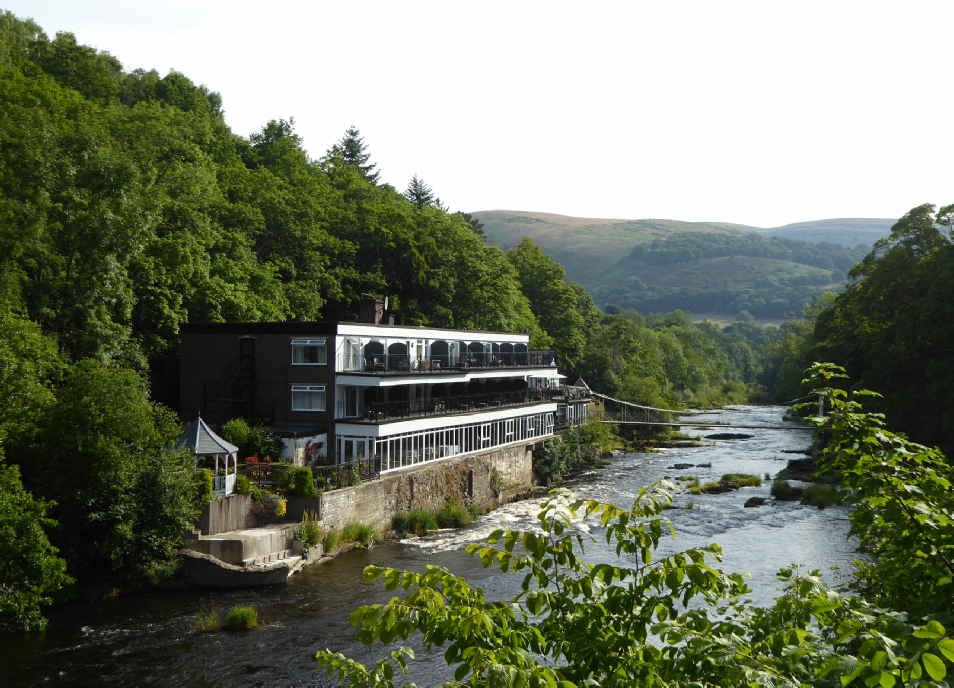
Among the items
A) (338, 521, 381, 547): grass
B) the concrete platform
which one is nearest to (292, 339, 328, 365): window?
(338, 521, 381, 547): grass

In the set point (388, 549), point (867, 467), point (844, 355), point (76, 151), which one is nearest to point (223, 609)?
point (388, 549)

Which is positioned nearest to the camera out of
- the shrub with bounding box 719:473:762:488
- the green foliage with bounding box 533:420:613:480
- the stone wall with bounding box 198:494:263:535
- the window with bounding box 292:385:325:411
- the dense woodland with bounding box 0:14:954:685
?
the dense woodland with bounding box 0:14:954:685

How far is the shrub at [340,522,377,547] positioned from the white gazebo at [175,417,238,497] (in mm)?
4705

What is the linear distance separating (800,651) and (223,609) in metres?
23.0

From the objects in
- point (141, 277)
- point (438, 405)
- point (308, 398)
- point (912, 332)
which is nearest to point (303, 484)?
point (308, 398)

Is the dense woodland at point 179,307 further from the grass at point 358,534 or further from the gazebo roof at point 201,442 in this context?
the grass at point 358,534

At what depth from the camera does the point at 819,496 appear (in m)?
45.8

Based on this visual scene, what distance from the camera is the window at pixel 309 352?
128ft

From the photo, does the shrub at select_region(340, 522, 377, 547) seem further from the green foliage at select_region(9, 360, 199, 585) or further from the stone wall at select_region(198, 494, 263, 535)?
the green foliage at select_region(9, 360, 199, 585)

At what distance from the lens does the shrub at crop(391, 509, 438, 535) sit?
1449 inches

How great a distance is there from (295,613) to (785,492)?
1249 inches

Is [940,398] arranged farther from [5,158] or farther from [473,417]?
[5,158]

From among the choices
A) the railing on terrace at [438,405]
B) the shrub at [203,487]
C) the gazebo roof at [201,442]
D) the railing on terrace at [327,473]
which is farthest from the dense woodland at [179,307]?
the railing on terrace at [438,405]

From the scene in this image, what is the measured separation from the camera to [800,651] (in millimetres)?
5621
